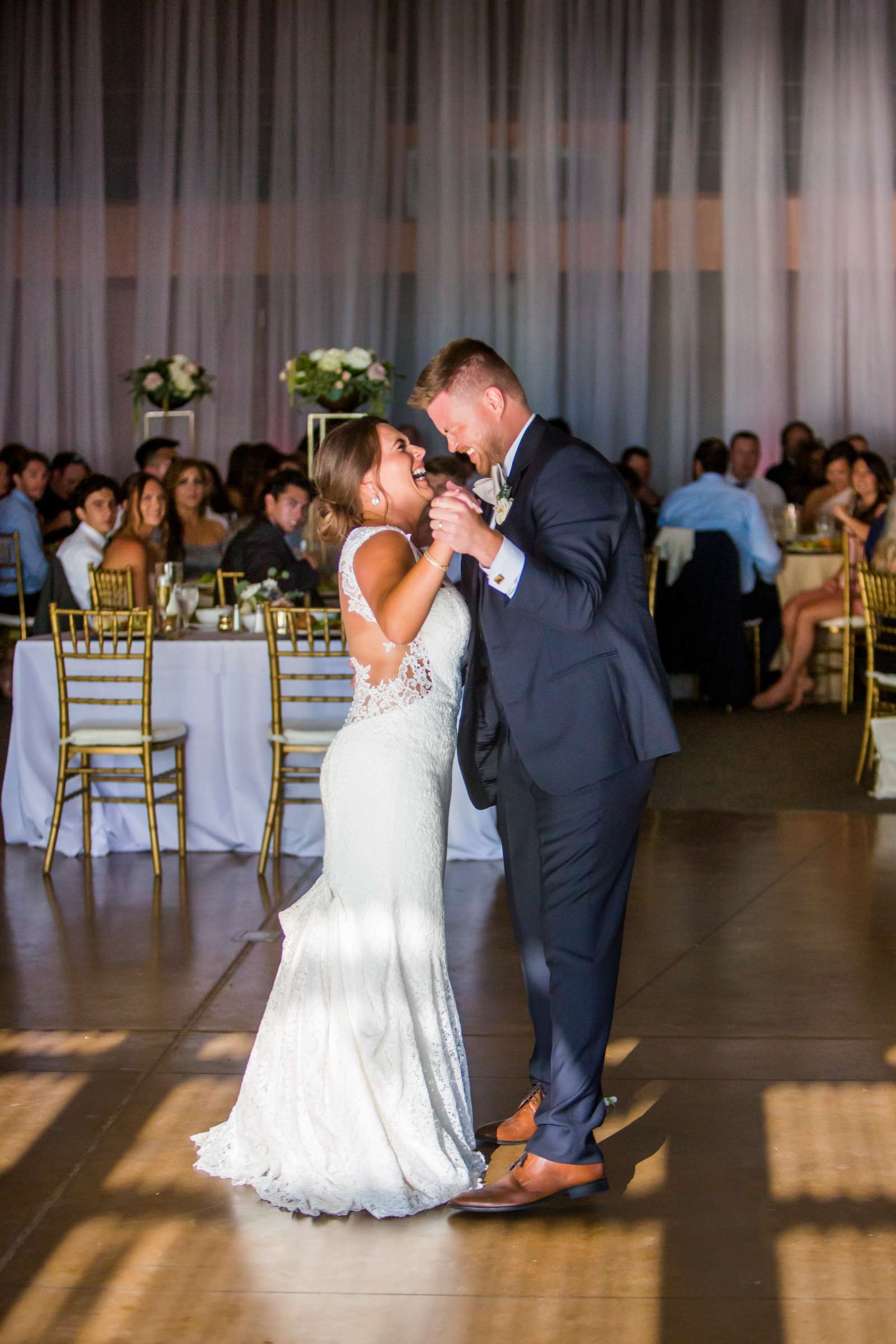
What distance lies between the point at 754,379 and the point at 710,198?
145 cm

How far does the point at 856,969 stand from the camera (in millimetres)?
4098

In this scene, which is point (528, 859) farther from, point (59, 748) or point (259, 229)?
point (259, 229)

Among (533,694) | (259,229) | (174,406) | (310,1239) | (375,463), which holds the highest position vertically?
(259,229)

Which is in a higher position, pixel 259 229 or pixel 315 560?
pixel 259 229

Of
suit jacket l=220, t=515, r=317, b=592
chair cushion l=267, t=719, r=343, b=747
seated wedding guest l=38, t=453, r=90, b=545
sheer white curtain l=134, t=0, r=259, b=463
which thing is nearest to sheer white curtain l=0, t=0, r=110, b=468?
sheer white curtain l=134, t=0, r=259, b=463

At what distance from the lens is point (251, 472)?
27.7 feet

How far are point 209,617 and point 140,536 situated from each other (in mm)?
633

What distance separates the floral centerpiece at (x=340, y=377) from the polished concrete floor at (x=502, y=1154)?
9.34ft

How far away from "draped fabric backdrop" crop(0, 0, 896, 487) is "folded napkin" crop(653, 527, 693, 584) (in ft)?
11.6

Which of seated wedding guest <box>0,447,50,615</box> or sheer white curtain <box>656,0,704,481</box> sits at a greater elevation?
sheer white curtain <box>656,0,704,481</box>

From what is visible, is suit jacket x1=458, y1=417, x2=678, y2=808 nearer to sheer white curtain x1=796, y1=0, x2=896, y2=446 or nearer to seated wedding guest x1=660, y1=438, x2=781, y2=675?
seated wedding guest x1=660, y1=438, x2=781, y2=675

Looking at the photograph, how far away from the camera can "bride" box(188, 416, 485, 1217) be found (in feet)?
9.01

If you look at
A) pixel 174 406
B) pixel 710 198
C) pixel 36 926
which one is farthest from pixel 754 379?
pixel 36 926

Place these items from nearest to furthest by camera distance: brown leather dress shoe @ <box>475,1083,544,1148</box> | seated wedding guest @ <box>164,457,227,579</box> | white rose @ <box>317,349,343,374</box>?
1. brown leather dress shoe @ <box>475,1083,544,1148</box>
2. white rose @ <box>317,349,343,374</box>
3. seated wedding guest @ <box>164,457,227,579</box>
